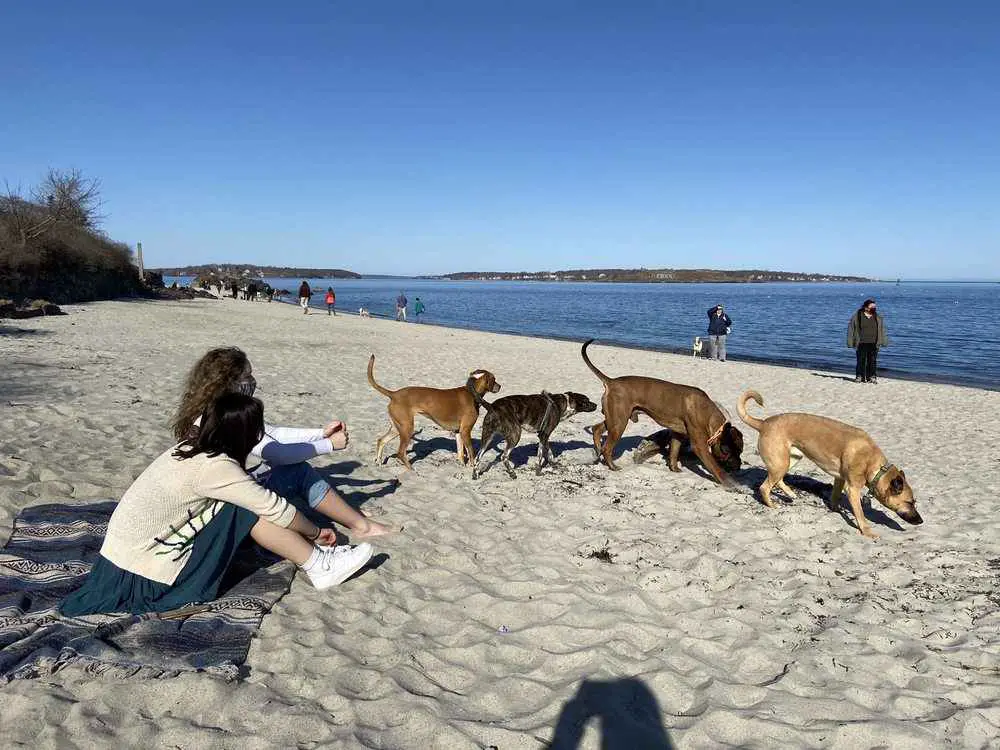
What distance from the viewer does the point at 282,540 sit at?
3838mm

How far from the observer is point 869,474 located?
5.76 meters

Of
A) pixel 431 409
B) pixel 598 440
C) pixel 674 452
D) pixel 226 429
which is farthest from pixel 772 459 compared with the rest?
pixel 226 429

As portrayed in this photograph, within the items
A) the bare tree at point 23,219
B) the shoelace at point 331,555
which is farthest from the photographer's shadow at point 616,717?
the bare tree at point 23,219

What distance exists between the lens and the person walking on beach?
50.4 ft

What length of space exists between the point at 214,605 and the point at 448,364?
1383 centimetres

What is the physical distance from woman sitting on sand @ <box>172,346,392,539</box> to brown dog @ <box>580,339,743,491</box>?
11.4 feet

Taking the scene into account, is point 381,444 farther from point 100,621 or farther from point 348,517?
point 100,621

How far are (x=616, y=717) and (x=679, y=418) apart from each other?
15.5 feet

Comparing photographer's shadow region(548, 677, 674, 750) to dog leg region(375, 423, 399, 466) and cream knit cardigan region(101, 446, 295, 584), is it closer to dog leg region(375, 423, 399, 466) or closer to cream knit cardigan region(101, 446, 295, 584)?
cream knit cardigan region(101, 446, 295, 584)

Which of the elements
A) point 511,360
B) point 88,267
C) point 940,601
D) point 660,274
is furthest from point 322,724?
point 660,274

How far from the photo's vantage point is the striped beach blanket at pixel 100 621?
302 cm

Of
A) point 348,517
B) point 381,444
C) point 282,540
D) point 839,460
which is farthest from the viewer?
point 381,444

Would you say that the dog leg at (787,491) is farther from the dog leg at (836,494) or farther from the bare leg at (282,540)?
the bare leg at (282,540)

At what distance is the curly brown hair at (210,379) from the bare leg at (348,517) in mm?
1189
